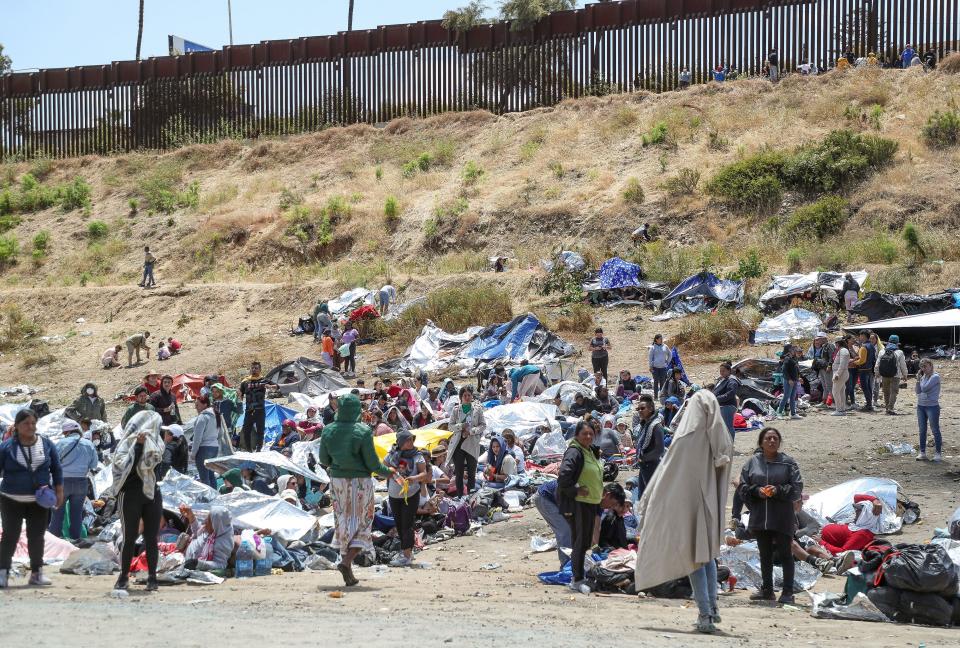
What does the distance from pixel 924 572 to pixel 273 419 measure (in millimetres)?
12598

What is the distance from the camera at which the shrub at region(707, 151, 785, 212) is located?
30.5 meters

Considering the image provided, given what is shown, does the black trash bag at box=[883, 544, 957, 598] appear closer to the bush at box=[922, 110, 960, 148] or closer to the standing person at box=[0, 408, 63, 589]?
the standing person at box=[0, 408, 63, 589]

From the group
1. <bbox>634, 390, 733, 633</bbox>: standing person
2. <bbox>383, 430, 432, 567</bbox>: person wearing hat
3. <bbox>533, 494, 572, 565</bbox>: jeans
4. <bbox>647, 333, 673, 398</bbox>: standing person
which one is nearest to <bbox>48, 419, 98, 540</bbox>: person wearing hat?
<bbox>383, 430, 432, 567</bbox>: person wearing hat

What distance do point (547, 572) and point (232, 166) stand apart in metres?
34.3

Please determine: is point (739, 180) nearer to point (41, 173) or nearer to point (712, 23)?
point (712, 23)

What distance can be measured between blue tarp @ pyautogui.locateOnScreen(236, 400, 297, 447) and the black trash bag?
11.5 m

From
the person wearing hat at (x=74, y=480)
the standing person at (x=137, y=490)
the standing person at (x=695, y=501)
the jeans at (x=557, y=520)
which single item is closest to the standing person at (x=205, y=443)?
the person wearing hat at (x=74, y=480)

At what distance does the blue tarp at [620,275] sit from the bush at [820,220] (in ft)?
15.3

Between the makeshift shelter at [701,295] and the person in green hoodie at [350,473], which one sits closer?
the person in green hoodie at [350,473]

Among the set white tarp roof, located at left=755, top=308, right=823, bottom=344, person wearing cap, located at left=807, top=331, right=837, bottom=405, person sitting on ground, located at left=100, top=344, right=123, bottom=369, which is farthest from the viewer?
person sitting on ground, located at left=100, top=344, right=123, bottom=369

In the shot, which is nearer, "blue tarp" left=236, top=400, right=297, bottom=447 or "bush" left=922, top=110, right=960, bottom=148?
"blue tarp" left=236, top=400, right=297, bottom=447

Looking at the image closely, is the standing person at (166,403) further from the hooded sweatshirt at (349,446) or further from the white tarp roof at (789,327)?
the white tarp roof at (789,327)

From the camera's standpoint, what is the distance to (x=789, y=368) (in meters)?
17.5

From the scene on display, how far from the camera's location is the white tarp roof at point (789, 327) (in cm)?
2280
